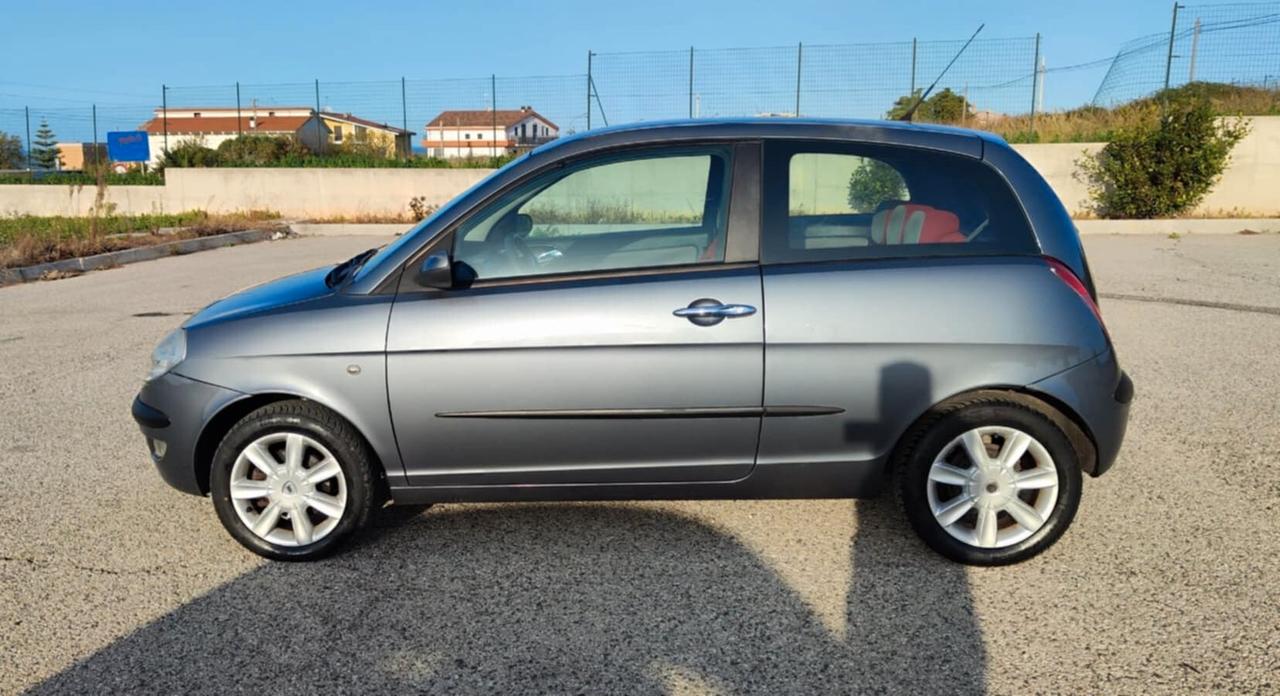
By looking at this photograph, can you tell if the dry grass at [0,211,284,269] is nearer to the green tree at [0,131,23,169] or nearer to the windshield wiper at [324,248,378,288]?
the windshield wiper at [324,248,378,288]

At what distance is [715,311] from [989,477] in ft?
4.04

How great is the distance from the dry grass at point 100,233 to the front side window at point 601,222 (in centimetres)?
1174

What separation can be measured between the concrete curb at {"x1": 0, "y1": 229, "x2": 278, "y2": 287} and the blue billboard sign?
17.4 metres

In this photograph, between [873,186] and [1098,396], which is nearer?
[1098,396]

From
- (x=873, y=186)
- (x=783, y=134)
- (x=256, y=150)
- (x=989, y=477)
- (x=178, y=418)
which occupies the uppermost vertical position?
(x=256, y=150)

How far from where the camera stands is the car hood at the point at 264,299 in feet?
11.9

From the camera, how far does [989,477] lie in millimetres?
3432

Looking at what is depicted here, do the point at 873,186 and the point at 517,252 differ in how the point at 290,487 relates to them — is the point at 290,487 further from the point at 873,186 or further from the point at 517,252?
the point at 873,186

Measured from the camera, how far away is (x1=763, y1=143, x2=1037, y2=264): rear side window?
137 inches

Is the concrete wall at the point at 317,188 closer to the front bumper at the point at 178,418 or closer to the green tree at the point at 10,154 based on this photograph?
the green tree at the point at 10,154

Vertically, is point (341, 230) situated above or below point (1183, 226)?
below

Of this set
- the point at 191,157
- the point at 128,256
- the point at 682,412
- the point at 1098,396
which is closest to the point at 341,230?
the point at 128,256

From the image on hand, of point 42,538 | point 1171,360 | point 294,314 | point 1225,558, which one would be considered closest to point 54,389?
point 42,538

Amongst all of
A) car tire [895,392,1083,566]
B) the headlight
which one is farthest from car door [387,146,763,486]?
the headlight
